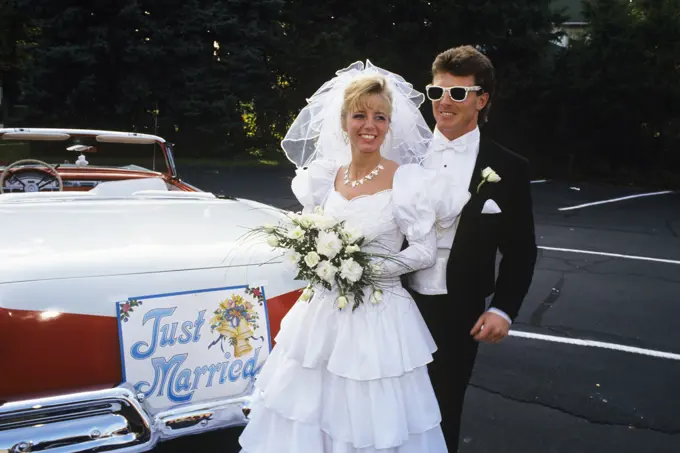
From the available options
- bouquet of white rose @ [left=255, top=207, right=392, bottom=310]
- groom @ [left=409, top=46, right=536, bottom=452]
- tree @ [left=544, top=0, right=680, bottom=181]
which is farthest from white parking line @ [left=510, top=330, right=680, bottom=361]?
tree @ [left=544, top=0, right=680, bottom=181]

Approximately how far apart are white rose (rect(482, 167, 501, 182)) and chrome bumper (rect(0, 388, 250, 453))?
1.33 meters

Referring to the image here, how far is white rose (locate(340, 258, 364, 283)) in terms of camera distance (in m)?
1.94

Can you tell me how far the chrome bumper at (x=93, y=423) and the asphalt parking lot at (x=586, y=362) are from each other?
15 cm

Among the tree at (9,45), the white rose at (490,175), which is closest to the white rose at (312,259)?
the white rose at (490,175)

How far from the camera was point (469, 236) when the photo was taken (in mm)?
2098

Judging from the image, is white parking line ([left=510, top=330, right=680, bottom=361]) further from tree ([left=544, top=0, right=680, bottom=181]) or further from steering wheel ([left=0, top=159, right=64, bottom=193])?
tree ([left=544, top=0, right=680, bottom=181])

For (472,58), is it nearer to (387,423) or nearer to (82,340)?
(387,423)

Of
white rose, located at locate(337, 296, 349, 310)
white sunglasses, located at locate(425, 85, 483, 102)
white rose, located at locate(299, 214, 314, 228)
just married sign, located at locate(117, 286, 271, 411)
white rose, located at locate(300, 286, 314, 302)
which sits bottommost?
just married sign, located at locate(117, 286, 271, 411)

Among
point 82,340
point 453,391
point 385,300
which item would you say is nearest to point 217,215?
point 82,340

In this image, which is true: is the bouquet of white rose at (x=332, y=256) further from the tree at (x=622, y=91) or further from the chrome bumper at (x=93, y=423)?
the tree at (x=622, y=91)

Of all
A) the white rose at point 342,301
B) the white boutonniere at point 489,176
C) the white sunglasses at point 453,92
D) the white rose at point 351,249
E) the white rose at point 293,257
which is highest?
the white sunglasses at point 453,92

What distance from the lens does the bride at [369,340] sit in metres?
1.98

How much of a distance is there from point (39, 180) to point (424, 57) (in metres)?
15.3

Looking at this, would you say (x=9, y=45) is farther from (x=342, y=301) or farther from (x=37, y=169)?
(x=342, y=301)
